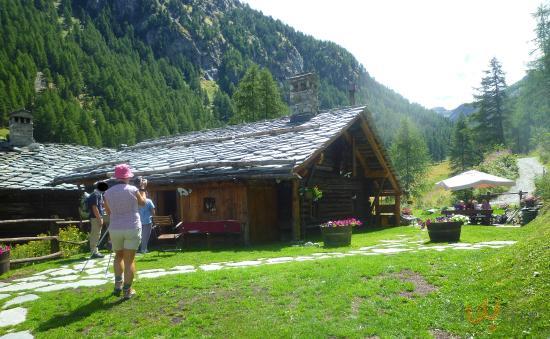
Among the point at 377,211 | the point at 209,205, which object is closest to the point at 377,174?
the point at 377,211

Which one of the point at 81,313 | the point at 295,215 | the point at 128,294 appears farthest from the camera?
the point at 295,215

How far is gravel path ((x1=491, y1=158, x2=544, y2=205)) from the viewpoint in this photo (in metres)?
30.9

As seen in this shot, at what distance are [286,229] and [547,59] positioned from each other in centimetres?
3325

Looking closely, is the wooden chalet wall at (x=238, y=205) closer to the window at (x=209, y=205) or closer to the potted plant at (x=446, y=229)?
the window at (x=209, y=205)

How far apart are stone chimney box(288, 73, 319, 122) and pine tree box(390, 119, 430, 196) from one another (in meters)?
30.8

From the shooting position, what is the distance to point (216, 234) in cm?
1267

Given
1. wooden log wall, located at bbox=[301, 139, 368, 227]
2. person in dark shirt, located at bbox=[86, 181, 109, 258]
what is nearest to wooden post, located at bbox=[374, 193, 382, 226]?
wooden log wall, located at bbox=[301, 139, 368, 227]

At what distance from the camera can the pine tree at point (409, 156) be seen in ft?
155

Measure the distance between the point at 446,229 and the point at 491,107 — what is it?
55.2 metres

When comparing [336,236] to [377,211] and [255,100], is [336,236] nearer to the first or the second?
[377,211]

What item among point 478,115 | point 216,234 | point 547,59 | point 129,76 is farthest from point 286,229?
point 129,76

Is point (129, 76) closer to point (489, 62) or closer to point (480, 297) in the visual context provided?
point (489, 62)

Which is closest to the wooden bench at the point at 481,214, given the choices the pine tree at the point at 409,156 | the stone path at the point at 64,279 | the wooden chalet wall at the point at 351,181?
the wooden chalet wall at the point at 351,181

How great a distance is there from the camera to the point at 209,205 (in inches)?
515
